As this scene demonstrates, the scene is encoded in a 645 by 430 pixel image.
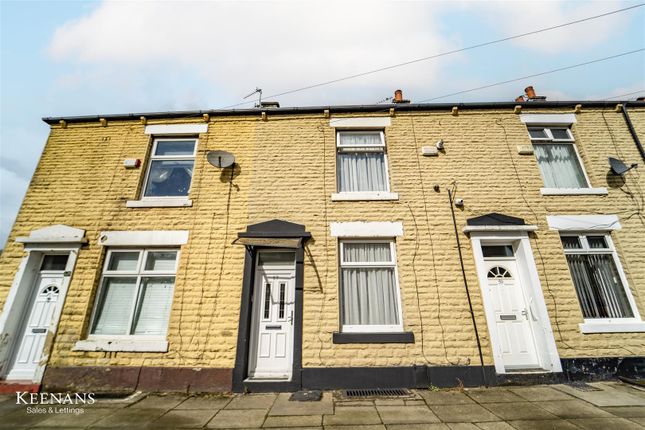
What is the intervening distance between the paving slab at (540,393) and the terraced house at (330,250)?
281mm

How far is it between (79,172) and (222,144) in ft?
12.1

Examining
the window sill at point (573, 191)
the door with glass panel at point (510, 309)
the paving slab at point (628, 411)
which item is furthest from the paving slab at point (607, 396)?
the window sill at point (573, 191)

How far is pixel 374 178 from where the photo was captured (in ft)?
22.7

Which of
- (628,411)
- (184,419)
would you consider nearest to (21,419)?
(184,419)

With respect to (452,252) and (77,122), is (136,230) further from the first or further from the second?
(452,252)

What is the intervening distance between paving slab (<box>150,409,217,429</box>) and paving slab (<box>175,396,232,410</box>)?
0.58 feet

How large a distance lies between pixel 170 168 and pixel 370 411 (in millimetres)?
7032

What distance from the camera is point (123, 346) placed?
5.49 m

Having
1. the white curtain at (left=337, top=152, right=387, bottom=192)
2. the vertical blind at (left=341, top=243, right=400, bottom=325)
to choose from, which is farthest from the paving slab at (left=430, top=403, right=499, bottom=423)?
the white curtain at (left=337, top=152, right=387, bottom=192)

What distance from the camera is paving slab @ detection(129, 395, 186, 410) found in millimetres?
4609


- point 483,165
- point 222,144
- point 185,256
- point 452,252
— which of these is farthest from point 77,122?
point 483,165

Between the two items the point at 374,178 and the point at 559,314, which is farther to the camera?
the point at 374,178

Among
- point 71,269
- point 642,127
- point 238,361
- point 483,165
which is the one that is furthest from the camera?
point 642,127

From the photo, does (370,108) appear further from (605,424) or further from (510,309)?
(605,424)
